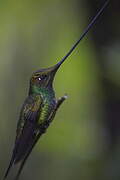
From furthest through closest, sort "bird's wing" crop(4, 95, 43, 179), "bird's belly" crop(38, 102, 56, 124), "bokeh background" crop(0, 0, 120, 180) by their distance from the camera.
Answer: "bokeh background" crop(0, 0, 120, 180)
"bird's belly" crop(38, 102, 56, 124)
"bird's wing" crop(4, 95, 43, 179)

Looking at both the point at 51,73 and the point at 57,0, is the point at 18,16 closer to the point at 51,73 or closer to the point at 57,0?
the point at 57,0

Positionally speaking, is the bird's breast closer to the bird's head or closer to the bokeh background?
the bird's head

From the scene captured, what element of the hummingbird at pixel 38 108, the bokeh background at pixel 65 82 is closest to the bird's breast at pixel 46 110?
the hummingbird at pixel 38 108

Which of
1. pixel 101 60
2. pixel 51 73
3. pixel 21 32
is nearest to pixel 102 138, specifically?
pixel 101 60

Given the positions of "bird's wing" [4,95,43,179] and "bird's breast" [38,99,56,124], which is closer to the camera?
"bird's wing" [4,95,43,179]

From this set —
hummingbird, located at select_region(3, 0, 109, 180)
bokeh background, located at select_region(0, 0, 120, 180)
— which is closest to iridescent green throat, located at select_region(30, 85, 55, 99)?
hummingbird, located at select_region(3, 0, 109, 180)

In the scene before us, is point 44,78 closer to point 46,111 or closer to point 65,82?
point 46,111

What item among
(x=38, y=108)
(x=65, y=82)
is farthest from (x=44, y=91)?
(x=65, y=82)
